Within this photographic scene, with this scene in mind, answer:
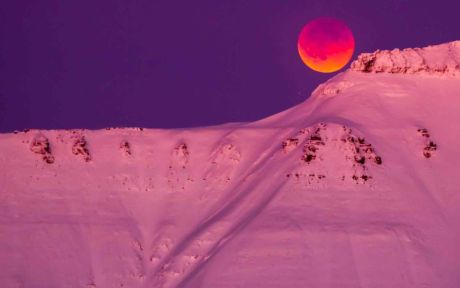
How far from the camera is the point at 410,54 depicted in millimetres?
95000

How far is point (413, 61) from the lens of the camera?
93.1 metres

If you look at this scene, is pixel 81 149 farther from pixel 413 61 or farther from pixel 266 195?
pixel 413 61

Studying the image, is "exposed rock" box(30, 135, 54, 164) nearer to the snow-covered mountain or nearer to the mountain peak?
the snow-covered mountain

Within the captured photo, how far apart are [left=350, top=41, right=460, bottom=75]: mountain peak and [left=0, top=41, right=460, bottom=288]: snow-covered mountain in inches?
6.4

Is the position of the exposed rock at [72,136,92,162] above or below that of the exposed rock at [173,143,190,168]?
above

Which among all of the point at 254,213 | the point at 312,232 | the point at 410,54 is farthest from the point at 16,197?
the point at 410,54

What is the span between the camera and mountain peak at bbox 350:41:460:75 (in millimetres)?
92000

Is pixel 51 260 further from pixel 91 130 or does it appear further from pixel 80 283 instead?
pixel 91 130

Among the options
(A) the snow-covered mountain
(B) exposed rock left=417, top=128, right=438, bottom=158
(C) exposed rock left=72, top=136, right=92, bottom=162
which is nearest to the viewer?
(A) the snow-covered mountain

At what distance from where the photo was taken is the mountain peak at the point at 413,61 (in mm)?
92000

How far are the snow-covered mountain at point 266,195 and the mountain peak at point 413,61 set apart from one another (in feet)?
0.54

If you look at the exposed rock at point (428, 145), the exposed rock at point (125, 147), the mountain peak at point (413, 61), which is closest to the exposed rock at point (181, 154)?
the exposed rock at point (125, 147)

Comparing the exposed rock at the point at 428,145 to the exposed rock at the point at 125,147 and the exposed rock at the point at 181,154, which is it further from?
the exposed rock at the point at 125,147

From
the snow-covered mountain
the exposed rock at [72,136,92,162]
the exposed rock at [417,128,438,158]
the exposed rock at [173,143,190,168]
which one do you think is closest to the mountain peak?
the snow-covered mountain
